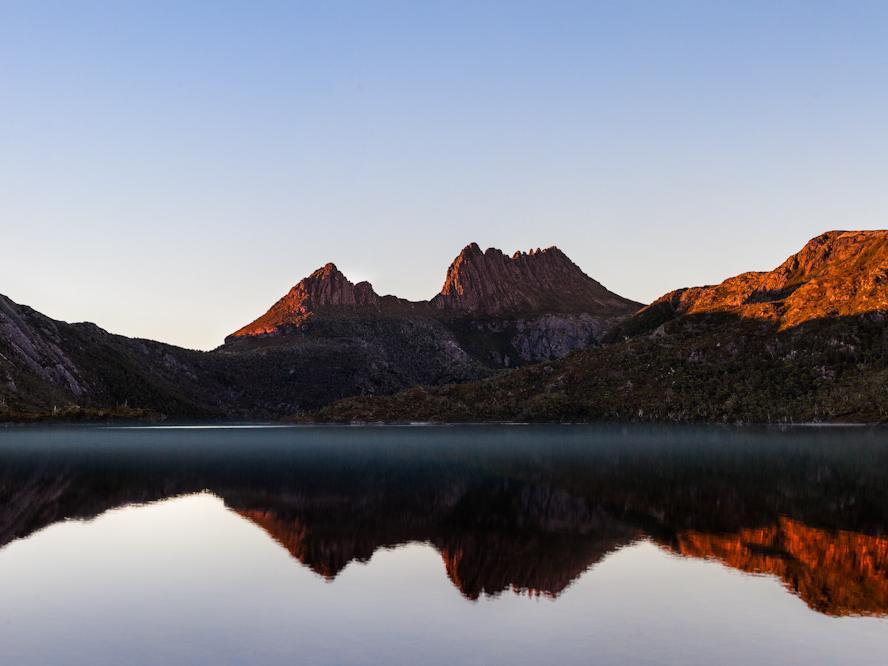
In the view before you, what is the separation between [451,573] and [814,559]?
23316mm

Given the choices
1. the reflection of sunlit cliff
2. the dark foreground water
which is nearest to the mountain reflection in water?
the reflection of sunlit cliff

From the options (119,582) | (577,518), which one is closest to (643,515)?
(577,518)

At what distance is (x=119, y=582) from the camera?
5019 centimetres

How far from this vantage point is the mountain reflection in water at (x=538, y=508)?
51.3 meters

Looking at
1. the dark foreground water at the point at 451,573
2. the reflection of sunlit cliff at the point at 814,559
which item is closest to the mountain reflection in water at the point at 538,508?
the reflection of sunlit cliff at the point at 814,559

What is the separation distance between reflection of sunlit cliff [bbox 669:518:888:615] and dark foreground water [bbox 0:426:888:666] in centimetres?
22

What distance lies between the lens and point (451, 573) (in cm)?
5000

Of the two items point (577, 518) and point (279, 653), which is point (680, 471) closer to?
point (577, 518)

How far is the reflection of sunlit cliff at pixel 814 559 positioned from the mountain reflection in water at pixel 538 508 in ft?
0.46

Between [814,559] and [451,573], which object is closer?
[451,573]

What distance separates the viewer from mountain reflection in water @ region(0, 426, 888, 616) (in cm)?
5131

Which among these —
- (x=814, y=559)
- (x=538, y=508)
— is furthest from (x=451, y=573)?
(x=538, y=508)

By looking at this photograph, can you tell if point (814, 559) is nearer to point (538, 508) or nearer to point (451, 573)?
point (451, 573)

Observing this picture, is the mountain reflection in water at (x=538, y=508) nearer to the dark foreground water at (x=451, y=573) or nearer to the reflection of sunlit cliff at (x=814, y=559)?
the reflection of sunlit cliff at (x=814, y=559)
